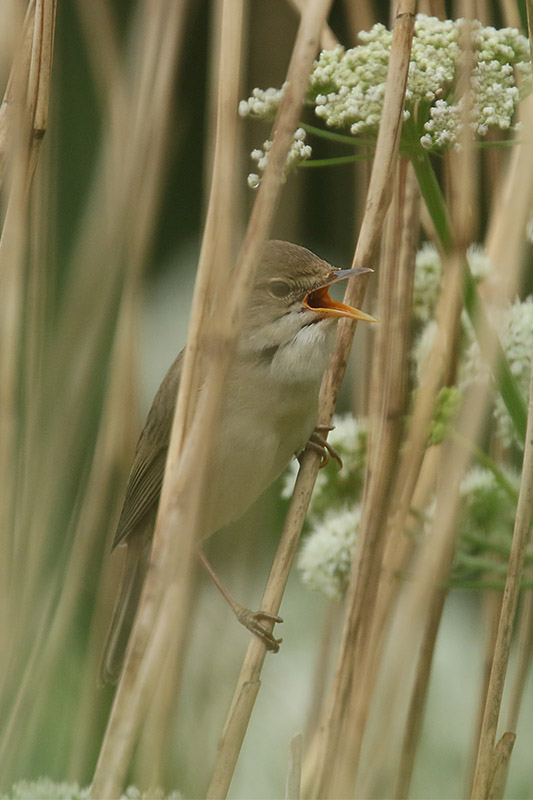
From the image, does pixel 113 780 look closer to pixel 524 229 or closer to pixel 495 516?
pixel 495 516

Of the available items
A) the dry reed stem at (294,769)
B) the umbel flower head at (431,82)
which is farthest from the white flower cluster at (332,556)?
the umbel flower head at (431,82)

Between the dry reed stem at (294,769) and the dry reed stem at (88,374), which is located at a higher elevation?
the dry reed stem at (88,374)

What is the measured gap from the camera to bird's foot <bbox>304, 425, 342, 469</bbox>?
7.67 feet

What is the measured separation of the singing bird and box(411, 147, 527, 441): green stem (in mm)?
341

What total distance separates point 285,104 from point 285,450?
1.12 m

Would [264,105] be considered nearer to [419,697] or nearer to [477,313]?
[477,313]

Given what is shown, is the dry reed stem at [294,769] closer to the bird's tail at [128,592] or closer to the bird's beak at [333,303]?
the bird's beak at [333,303]

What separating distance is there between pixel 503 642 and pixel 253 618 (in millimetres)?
537

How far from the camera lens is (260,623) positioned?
2.01 metres

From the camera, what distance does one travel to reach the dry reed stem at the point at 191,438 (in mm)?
1444

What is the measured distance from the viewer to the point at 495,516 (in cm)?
224

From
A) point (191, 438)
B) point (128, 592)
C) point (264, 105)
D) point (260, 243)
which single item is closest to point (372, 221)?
point (264, 105)

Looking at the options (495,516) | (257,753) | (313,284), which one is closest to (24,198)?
(313,284)

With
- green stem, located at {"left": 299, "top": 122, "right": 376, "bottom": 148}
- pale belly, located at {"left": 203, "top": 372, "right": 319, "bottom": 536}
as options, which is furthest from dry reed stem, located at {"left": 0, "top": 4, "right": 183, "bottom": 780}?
green stem, located at {"left": 299, "top": 122, "right": 376, "bottom": 148}
